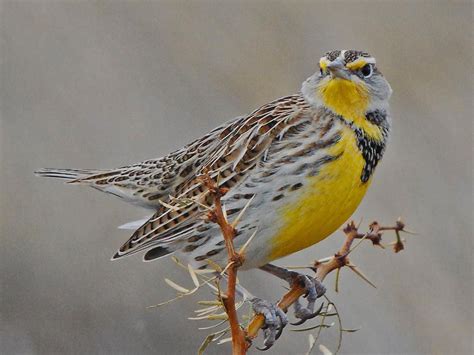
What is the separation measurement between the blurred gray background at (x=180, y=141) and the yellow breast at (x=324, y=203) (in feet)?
4.62

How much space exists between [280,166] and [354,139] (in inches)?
7.6

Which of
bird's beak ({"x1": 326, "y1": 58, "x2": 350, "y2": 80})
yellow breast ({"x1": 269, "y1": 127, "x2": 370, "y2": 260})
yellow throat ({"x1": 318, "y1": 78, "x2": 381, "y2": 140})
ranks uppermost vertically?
bird's beak ({"x1": 326, "y1": 58, "x2": 350, "y2": 80})

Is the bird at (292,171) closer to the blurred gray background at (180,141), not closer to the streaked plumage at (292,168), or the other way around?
the streaked plumage at (292,168)

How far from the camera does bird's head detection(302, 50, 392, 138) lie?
2652 mm

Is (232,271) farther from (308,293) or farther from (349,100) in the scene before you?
(349,100)

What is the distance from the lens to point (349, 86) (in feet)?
8.79

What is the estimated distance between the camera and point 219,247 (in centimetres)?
271

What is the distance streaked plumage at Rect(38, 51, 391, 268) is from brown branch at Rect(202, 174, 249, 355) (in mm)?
1000

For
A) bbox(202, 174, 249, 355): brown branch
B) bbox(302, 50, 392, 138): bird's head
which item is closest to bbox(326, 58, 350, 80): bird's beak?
bbox(302, 50, 392, 138): bird's head

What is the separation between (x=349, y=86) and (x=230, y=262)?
123cm

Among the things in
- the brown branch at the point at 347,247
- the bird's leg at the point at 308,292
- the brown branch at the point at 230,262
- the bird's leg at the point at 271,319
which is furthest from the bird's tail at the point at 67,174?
the brown branch at the point at 230,262

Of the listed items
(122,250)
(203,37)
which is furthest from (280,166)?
(203,37)

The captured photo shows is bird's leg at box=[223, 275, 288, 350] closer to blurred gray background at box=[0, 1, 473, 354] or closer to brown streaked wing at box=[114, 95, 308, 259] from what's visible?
brown streaked wing at box=[114, 95, 308, 259]

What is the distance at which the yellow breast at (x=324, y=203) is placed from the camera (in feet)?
8.45
